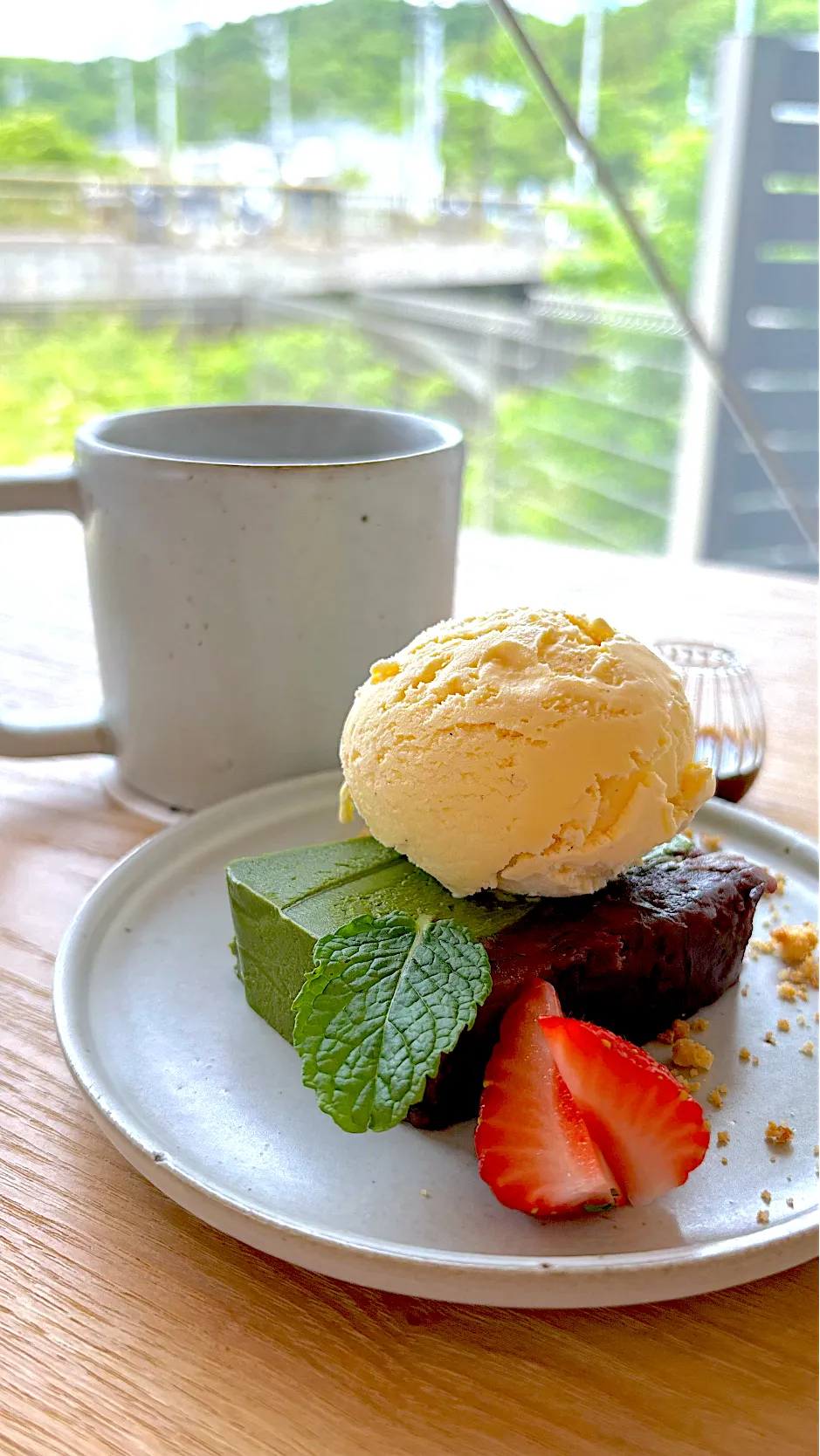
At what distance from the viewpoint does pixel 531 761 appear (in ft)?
1.89

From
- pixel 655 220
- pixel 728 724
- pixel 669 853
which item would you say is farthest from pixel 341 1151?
pixel 655 220

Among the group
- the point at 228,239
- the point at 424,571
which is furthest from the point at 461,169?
the point at 424,571

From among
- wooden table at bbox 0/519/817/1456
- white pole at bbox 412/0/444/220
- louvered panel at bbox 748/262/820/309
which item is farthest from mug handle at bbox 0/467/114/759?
white pole at bbox 412/0/444/220

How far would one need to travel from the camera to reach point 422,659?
644 mm

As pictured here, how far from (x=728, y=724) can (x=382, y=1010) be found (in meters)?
0.46

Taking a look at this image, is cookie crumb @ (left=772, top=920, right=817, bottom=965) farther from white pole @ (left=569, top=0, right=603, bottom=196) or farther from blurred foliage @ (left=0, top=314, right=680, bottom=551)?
white pole @ (left=569, top=0, right=603, bottom=196)

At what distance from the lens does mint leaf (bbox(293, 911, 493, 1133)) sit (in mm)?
460

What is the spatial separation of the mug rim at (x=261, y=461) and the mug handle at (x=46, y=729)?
1.4 inches

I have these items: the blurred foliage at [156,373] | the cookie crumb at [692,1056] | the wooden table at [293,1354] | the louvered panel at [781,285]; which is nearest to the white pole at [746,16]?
the louvered panel at [781,285]

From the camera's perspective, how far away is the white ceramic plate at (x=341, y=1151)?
411 mm

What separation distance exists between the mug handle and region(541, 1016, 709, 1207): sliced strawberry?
0.49 metres

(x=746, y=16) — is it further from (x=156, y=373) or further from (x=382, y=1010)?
(x=382, y=1010)

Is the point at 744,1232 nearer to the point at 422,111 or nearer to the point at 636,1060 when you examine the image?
the point at 636,1060

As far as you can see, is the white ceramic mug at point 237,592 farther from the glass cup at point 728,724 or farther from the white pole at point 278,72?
the white pole at point 278,72
